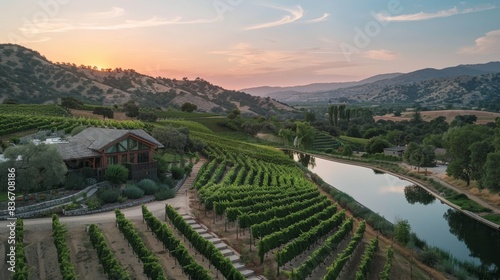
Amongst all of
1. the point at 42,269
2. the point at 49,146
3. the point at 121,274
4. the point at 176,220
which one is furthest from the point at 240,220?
the point at 49,146

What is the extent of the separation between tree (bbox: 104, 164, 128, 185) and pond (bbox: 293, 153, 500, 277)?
2485 centimetres

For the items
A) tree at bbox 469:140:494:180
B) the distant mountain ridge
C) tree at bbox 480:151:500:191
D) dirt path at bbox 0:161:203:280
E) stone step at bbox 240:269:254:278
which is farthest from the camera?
the distant mountain ridge

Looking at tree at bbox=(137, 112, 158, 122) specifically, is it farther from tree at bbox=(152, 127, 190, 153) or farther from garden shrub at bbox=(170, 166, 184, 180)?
garden shrub at bbox=(170, 166, 184, 180)

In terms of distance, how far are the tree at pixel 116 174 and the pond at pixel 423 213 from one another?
2485cm

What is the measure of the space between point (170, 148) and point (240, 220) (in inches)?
1042

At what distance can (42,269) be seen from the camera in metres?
18.5

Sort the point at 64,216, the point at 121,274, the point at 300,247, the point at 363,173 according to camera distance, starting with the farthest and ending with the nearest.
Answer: the point at 363,173
the point at 64,216
the point at 300,247
the point at 121,274

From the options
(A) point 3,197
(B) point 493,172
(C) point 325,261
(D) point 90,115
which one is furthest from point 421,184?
(D) point 90,115

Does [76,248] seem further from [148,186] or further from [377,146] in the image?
[377,146]

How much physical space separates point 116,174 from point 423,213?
100.0ft

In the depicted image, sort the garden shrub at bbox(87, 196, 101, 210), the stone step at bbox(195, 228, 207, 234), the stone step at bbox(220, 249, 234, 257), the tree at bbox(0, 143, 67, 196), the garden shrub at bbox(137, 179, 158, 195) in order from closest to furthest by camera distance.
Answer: the stone step at bbox(220, 249, 234, 257)
the stone step at bbox(195, 228, 207, 234)
the tree at bbox(0, 143, 67, 196)
the garden shrub at bbox(87, 196, 101, 210)
the garden shrub at bbox(137, 179, 158, 195)

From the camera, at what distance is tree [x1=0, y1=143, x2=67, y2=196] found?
26.6 meters

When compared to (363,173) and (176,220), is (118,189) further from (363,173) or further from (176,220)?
(363,173)

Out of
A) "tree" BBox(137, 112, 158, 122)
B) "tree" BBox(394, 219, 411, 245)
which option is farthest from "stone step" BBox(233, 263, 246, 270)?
"tree" BBox(137, 112, 158, 122)
